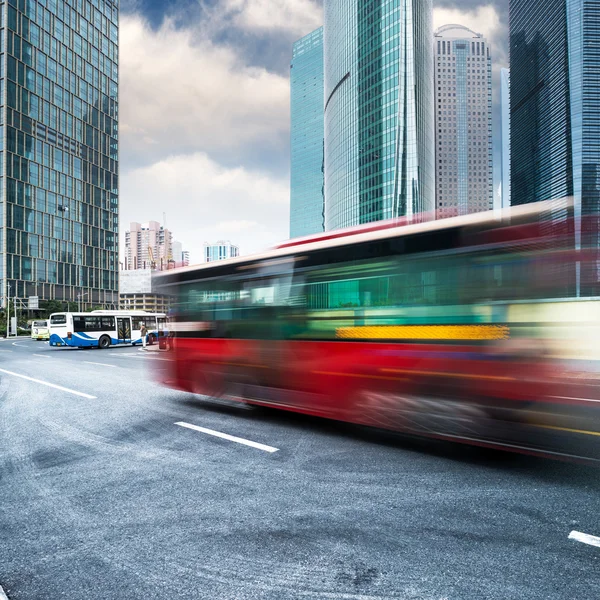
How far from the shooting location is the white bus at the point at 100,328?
90.7 feet

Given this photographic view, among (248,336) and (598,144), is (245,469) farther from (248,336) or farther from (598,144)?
(598,144)

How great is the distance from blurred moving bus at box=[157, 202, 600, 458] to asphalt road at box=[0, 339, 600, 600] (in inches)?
23.1

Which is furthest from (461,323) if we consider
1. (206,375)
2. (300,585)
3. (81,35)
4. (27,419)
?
(81,35)

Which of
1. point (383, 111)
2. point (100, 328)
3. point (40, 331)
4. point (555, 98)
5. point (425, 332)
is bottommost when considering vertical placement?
point (40, 331)

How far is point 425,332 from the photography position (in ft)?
16.3

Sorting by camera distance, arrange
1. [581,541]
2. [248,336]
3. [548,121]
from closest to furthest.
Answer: [581,541], [248,336], [548,121]

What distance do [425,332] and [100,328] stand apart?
92.3 feet

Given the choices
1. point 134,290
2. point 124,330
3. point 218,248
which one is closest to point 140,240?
point 218,248

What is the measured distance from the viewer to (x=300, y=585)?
2.61 m

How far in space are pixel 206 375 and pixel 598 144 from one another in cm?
13979

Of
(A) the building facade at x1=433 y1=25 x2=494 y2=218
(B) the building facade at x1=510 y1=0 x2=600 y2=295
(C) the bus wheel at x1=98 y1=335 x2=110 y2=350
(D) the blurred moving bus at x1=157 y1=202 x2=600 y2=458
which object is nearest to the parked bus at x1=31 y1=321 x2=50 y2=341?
(C) the bus wheel at x1=98 y1=335 x2=110 y2=350

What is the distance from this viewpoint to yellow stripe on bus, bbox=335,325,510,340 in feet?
15.0

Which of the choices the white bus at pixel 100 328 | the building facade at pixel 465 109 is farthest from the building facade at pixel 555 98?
the white bus at pixel 100 328

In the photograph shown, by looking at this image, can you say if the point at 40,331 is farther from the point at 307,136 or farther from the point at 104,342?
the point at 307,136
